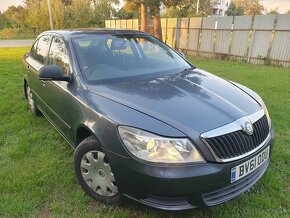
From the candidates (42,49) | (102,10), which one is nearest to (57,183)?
(42,49)

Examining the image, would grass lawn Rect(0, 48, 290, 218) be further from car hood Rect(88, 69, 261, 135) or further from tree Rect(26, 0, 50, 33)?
tree Rect(26, 0, 50, 33)

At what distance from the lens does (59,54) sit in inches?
145

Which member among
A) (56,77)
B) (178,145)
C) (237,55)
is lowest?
(237,55)

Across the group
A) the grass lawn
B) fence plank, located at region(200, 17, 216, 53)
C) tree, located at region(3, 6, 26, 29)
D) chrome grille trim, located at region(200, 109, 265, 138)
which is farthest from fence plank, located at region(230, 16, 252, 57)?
tree, located at region(3, 6, 26, 29)

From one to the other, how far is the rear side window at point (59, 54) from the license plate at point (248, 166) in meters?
2.07

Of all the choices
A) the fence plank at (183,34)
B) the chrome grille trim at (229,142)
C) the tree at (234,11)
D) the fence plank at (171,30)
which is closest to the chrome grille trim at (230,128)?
the chrome grille trim at (229,142)

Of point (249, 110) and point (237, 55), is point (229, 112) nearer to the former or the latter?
point (249, 110)

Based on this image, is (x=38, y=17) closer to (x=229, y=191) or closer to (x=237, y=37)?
(x=237, y=37)

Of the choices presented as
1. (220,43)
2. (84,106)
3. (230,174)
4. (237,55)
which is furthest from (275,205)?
(220,43)

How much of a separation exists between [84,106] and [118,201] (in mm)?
931

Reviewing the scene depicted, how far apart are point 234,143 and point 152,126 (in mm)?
660

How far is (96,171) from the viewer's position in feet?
8.94

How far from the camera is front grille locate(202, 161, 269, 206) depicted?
90.1 inches

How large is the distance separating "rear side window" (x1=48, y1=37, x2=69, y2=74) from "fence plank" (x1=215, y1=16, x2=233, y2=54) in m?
11.2
